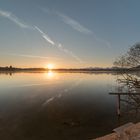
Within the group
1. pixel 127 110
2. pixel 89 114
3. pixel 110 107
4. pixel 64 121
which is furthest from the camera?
pixel 110 107

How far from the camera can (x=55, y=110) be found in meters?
27.9

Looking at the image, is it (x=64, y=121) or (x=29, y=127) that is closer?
(x=29, y=127)

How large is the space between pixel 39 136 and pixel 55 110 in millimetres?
10302

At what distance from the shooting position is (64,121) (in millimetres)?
22094

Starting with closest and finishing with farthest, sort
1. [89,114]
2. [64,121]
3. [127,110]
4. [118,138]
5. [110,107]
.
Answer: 1. [118,138]
2. [64,121]
3. [89,114]
4. [127,110]
5. [110,107]

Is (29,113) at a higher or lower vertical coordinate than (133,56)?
lower

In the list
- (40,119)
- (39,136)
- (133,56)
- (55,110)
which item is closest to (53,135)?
(39,136)

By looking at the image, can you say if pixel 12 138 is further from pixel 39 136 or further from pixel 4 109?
pixel 4 109

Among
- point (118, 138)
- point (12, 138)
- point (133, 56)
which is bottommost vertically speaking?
point (12, 138)

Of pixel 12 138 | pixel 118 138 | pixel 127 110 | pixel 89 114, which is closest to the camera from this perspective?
pixel 118 138

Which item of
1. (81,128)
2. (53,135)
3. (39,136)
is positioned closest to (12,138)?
(39,136)

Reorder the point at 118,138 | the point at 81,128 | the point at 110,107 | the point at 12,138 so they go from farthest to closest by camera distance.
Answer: the point at 110,107
the point at 81,128
the point at 12,138
the point at 118,138

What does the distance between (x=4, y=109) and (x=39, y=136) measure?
11574mm

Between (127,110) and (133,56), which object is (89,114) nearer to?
(127,110)
